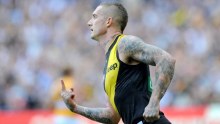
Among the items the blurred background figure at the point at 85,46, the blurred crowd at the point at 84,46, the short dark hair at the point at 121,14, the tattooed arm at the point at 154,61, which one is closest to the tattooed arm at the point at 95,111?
the short dark hair at the point at 121,14

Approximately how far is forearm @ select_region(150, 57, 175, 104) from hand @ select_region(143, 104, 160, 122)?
76 millimetres

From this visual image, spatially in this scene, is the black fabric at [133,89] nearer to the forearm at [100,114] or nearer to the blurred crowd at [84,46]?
the forearm at [100,114]

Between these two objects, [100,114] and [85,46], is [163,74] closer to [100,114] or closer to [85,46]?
[100,114]

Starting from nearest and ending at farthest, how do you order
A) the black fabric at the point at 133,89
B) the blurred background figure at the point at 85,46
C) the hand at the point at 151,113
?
the hand at the point at 151,113 < the black fabric at the point at 133,89 < the blurred background figure at the point at 85,46

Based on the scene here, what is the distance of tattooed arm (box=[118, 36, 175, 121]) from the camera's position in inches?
267

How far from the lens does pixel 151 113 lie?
673 cm

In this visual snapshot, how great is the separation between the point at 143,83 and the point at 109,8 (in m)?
0.85

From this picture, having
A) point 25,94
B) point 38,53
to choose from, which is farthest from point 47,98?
point 38,53

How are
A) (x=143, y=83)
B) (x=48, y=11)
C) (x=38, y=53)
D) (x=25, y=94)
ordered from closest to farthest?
(x=143, y=83) → (x=25, y=94) → (x=38, y=53) → (x=48, y=11)

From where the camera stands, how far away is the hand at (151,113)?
22.1 feet

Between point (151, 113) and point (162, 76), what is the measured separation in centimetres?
35

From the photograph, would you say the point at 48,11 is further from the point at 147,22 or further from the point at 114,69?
the point at 114,69

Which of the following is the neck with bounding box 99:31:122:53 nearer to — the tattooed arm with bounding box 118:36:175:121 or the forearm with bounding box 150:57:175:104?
the tattooed arm with bounding box 118:36:175:121

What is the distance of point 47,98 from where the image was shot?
57.3 feet
